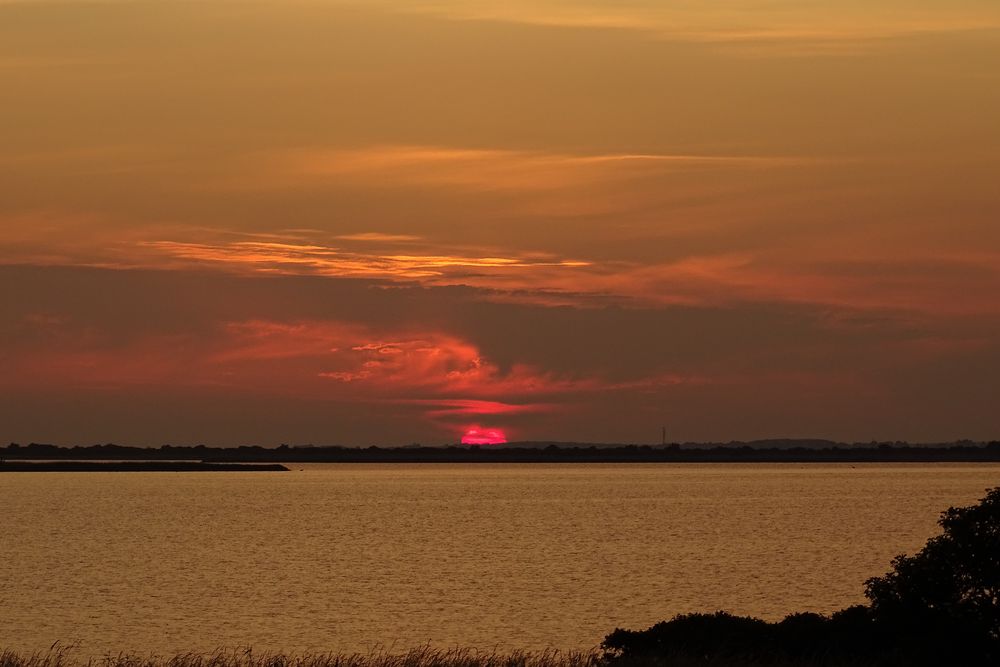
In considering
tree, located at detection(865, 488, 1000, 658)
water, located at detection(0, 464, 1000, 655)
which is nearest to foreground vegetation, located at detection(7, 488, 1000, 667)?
tree, located at detection(865, 488, 1000, 658)

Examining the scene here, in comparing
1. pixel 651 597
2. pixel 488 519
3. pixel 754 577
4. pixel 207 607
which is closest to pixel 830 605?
pixel 651 597

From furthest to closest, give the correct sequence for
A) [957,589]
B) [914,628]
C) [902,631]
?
[902,631]
[914,628]
[957,589]

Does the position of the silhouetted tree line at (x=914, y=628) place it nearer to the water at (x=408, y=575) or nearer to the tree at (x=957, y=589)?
the tree at (x=957, y=589)

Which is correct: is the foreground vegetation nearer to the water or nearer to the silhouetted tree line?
the silhouetted tree line

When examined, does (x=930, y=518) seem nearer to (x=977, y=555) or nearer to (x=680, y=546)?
(x=680, y=546)

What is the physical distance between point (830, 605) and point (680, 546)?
44047 millimetres

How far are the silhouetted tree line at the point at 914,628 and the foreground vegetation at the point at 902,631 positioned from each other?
24mm

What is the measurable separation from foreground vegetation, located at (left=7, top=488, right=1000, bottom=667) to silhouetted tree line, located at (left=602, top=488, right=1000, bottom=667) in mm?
24

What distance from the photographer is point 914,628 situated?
3600 cm

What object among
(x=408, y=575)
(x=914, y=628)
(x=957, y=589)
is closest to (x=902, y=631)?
(x=914, y=628)

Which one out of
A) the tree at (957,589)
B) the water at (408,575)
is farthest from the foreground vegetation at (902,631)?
the water at (408,575)

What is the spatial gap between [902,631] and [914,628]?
1.16 feet

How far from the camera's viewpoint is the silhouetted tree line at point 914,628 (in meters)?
35.0

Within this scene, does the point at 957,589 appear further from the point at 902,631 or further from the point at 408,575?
the point at 408,575
